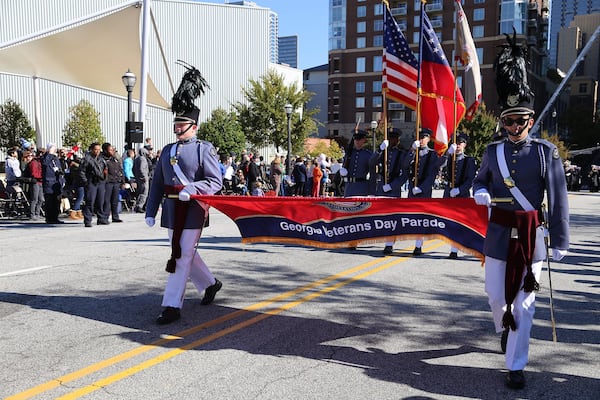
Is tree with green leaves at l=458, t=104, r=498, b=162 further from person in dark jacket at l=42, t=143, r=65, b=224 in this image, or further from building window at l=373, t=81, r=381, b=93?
person in dark jacket at l=42, t=143, r=65, b=224

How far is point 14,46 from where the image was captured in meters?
17.4

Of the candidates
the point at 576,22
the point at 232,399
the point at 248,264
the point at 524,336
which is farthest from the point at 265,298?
the point at 576,22

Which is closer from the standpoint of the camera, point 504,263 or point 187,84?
point 504,263

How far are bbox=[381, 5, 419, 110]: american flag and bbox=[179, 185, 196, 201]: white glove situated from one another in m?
5.05

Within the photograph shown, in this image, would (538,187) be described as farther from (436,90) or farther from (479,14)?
(479,14)

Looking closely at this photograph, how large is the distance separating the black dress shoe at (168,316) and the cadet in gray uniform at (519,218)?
3.05 meters

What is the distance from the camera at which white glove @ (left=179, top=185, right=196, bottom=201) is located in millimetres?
5801

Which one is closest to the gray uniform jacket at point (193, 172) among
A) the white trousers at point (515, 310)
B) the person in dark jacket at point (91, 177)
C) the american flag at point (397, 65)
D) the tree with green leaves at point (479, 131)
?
the white trousers at point (515, 310)

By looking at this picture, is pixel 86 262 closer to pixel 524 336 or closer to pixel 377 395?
pixel 377 395

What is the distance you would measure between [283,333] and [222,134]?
1597 inches

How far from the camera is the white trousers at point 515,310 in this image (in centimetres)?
440

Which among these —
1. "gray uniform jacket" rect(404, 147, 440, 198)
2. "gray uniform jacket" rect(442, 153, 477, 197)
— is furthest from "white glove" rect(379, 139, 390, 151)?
"gray uniform jacket" rect(442, 153, 477, 197)

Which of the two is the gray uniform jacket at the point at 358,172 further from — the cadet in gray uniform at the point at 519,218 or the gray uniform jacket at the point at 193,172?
the cadet in gray uniform at the point at 519,218

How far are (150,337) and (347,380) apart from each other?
1996mm
